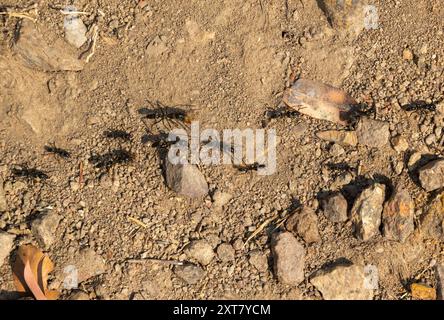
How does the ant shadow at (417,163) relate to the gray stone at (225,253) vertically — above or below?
above

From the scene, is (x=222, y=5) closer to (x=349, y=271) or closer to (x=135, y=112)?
(x=135, y=112)

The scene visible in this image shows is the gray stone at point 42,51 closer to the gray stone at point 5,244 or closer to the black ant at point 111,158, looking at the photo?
the black ant at point 111,158

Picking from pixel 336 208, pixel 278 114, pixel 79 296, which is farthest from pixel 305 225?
pixel 79 296

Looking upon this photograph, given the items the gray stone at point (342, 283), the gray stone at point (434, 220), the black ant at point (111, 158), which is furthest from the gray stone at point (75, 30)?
the gray stone at point (434, 220)

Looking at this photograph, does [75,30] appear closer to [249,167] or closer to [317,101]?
[249,167]

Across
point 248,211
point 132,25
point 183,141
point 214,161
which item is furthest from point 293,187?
point 132,25

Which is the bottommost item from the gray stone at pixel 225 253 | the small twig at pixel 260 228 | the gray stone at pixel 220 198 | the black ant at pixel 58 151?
the gray stone at pixel 225 253
